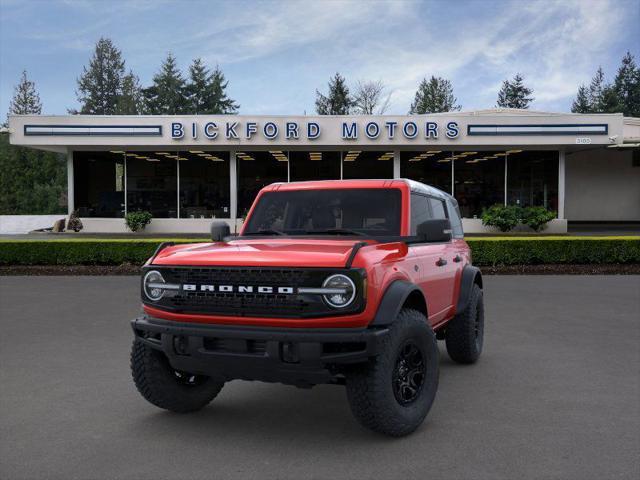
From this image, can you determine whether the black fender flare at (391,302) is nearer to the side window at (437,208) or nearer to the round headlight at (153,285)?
the round headlight at (153,285)

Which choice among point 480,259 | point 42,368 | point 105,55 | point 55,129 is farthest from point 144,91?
point 42,368

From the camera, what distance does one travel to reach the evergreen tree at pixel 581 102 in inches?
3180

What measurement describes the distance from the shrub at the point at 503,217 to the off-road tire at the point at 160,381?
23479 mm

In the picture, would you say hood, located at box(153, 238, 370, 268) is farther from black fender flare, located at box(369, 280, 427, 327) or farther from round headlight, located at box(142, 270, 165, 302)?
black fender flare, located at box(369, 280, 427, 327)

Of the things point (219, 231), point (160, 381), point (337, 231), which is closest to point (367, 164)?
point (219, 231)

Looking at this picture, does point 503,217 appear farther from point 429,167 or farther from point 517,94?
point 517,94

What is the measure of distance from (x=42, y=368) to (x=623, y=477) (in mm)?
5359

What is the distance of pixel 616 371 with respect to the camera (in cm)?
608

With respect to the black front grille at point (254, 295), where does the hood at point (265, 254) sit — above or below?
above

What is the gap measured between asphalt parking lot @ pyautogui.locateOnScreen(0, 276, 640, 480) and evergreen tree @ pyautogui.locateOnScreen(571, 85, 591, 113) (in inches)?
3205

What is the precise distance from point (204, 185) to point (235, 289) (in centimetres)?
2473

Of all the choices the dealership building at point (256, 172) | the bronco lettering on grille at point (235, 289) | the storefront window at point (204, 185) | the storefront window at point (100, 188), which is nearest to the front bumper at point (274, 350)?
the bronco lettering on grille at point (235, 289)

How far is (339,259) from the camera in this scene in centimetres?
394

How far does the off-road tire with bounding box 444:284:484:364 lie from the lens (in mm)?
6277
